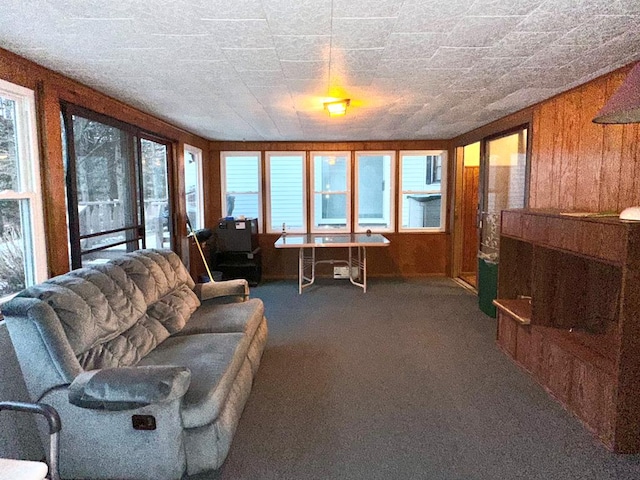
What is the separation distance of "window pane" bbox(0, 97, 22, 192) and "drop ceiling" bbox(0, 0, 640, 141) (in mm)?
348

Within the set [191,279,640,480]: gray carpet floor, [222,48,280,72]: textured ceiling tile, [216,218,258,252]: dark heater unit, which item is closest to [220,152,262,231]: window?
[216,218,258,252]: dark heater unit

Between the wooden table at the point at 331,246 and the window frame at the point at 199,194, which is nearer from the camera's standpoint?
the wooden table at the point at 331,246

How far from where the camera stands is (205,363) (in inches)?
96.0

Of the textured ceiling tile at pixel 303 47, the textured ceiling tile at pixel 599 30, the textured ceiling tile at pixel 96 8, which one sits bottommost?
the textured ceiling tile at pixel 96 8

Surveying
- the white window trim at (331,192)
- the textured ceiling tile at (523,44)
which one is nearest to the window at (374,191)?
the white window trim at (331,192)

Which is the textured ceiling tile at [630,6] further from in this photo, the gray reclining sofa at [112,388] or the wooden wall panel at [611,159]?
the gray reclining sofa at [112,388]

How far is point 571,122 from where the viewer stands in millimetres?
3535

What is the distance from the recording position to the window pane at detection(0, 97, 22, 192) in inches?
98.0

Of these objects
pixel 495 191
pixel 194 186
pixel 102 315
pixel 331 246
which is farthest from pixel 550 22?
pixel 194 186

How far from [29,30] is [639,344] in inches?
144

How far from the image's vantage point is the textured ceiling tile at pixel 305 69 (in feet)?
9.12

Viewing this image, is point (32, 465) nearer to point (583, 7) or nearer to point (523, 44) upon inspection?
point (583, 7)

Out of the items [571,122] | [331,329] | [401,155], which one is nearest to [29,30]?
[331,329]

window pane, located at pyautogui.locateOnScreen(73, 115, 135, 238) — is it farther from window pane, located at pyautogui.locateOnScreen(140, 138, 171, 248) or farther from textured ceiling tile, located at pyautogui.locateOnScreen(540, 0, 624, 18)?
textured ceiling tile, located at pyautogui.locateOnScreen(540, 0, 624, 18)
